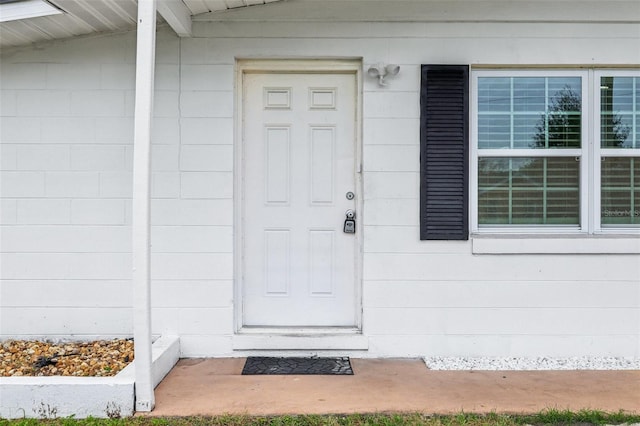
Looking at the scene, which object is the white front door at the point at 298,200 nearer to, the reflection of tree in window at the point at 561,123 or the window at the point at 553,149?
the window at the point at 553,149

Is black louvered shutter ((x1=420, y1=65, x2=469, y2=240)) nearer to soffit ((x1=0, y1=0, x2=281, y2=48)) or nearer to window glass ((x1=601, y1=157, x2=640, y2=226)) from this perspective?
window glass ((x1=601, y1=157, x2=640, y2=226))

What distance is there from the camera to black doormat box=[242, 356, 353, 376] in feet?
11.9

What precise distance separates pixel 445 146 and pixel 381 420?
2079 mm

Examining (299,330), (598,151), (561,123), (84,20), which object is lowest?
(299,330)

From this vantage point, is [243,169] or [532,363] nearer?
[532,363]

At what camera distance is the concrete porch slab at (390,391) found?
9.98ft

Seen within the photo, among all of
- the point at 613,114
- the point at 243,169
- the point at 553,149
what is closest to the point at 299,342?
the point at 243,169

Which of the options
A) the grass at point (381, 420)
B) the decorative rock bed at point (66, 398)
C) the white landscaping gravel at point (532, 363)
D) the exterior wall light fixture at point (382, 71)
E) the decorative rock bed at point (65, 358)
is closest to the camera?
the grass at point (381, 420)

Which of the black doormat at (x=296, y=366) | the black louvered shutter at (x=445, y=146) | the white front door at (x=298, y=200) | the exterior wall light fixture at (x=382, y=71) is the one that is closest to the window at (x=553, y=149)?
the black louvered shutter at (x=445, y=146)

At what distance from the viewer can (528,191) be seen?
4.04 meters

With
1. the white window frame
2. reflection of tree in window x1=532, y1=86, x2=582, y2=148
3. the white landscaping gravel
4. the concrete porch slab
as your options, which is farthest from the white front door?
the white window frame

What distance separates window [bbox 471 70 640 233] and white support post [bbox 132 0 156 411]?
2.46 metres

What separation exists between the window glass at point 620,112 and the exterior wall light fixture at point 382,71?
1669 millimetres

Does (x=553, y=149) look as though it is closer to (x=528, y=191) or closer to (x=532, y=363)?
(x=528, y=191)
